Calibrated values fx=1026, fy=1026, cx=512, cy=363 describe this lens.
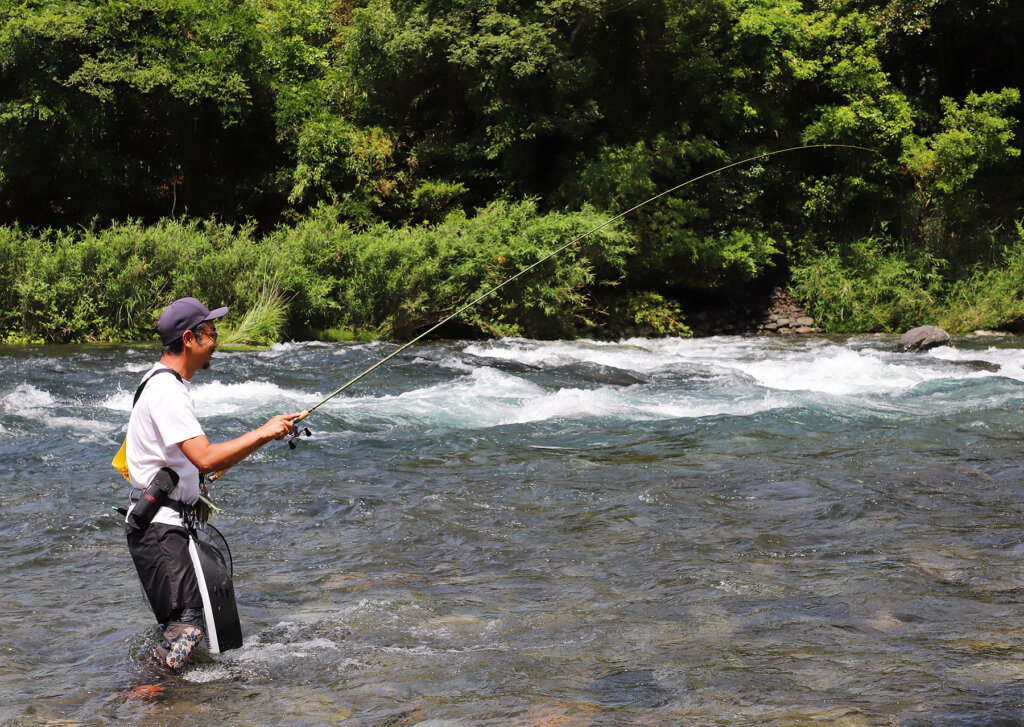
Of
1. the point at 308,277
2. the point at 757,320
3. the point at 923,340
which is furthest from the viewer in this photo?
the point at 757,320

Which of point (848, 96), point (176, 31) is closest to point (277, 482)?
point (176, 31)

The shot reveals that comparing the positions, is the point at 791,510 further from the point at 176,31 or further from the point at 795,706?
the point at 176,31

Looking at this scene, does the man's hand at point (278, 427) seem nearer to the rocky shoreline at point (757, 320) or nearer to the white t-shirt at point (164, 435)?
the white t-shirt at point (164, 435)

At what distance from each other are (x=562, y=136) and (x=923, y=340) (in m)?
9.07

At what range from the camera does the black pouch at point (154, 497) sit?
3.62m

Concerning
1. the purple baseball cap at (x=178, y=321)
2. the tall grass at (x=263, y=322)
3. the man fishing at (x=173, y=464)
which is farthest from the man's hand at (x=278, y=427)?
the tall grass at (x=263, y=322)

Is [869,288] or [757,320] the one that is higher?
[869,288]

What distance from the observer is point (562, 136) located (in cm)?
2155

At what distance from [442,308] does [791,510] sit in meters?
11.8

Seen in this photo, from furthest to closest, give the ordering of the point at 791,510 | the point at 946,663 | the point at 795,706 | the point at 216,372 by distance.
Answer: the point at 216,372 < the point at 791,510 < the point at 946,663 < the point at 795,706

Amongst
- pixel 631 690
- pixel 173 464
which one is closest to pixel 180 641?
pixel 173 464

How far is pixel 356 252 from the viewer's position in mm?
17188

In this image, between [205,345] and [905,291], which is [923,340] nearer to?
[905,291]

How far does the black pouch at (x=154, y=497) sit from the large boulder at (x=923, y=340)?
1395 cm
